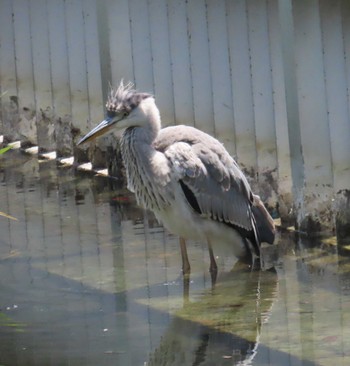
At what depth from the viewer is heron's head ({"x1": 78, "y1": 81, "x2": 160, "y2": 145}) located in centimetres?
863

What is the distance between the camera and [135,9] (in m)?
10.9

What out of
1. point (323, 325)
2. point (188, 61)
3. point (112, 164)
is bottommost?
point (323, 325)

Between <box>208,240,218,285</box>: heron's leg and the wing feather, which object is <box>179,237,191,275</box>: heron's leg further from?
the wing feather

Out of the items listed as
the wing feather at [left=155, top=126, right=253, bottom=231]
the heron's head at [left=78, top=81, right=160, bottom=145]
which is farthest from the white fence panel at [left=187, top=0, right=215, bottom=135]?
the heron's head at [left=78, top=81, right=160, bottom=145]

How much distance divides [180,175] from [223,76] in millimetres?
1673

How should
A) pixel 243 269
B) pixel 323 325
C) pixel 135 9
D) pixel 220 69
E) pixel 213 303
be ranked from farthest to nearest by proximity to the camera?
1. pixel 135 9
2. pixel 220 69
3. pixel 243 269
4. pixel 213 303
5. pixel 323 325

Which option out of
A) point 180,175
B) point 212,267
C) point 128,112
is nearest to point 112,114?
point 128,112

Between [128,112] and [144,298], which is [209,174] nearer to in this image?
[128,112]

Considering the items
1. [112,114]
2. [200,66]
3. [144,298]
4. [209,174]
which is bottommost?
[144,298]

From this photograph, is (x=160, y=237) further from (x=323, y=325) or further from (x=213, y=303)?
(x=323, y=325)

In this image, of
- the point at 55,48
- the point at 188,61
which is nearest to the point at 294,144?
the point at 188,61

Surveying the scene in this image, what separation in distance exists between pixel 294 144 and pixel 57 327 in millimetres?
2645

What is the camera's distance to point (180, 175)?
8.54 m

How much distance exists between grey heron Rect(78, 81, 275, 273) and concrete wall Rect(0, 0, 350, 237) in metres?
0.71
